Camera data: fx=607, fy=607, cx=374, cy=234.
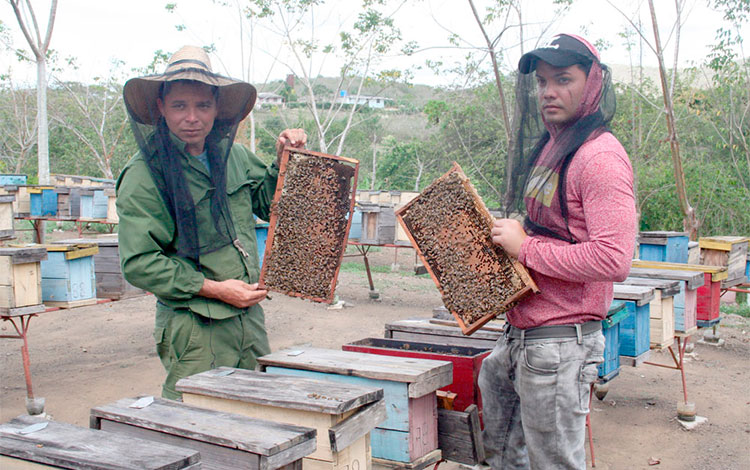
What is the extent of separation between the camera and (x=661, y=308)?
4539 millimetres

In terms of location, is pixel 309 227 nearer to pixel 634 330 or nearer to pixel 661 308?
pixel 634 330

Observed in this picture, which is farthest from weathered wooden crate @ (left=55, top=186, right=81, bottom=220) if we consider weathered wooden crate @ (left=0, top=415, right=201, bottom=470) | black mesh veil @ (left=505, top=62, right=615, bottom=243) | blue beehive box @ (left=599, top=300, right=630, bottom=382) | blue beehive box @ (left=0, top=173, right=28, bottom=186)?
weathered wooden crate @ (left=0, top=415, right=201, bottom=470)

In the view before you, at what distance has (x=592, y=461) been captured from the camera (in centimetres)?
466

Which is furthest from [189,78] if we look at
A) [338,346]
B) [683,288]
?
[338,346]

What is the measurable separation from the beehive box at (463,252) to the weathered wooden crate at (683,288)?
9.77 feet

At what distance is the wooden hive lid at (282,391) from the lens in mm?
1838

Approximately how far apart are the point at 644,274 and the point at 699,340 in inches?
162

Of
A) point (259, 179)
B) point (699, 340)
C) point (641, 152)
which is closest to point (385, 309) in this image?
point (699, 340)

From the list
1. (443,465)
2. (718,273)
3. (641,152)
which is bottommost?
(443,465)

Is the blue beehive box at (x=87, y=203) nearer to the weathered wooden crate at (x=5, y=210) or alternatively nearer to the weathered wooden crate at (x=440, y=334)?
the weathered wooden crate at (x=5, y=210)

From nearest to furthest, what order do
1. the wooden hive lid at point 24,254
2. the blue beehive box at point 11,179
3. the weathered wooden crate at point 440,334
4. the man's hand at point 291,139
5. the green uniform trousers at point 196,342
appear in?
the green uniform trousers at point 196,342
the man's hand at point 291,139
the weathered wooden crate at point 440,334
the wooden hive lid at point 24,254
the blue beehive box at point 11,179

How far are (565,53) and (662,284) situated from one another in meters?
2.87

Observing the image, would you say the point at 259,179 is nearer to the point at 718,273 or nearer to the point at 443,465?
the point at 443,465

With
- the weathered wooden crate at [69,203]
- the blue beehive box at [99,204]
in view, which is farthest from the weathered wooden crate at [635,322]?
the weathered wooden crate at [69,203]
